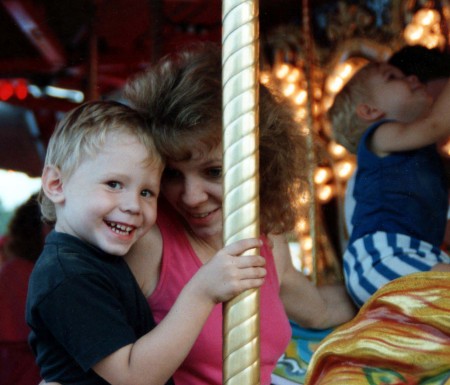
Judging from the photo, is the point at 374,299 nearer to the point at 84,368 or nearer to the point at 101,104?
the point at 84,368

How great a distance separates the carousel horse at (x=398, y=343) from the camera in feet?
2.82

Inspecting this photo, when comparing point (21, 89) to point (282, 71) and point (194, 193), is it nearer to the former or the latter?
point (282, 71)

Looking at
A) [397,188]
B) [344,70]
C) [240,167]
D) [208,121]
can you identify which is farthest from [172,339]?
[344,70]

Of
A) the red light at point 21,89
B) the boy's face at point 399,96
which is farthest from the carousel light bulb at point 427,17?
the red light at point 21,89

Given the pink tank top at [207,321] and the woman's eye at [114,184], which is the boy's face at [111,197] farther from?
the pink tank top at [207,321]

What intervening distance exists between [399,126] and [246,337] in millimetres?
853

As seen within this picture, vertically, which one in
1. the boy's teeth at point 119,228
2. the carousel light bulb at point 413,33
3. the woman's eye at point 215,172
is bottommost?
the boy's teeth at point 119,228

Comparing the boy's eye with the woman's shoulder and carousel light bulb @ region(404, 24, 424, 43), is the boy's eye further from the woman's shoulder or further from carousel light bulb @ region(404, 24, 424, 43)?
carousel light bulb @ region(404, 24, 424, 43)

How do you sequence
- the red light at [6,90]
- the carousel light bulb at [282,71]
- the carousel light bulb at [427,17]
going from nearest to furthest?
1. the carousel light bulb at [427,17]
2. the carousel light bulb at [282,71]
3. the red light at [6,90]

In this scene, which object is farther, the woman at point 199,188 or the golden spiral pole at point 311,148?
the golden spiral pole at point 311,148

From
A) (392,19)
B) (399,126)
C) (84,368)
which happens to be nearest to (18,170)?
(392,19)

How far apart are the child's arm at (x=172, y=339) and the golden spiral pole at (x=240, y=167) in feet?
0.11

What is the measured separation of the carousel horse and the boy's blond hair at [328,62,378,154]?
3.11 ft

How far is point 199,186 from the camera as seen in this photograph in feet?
4.09
